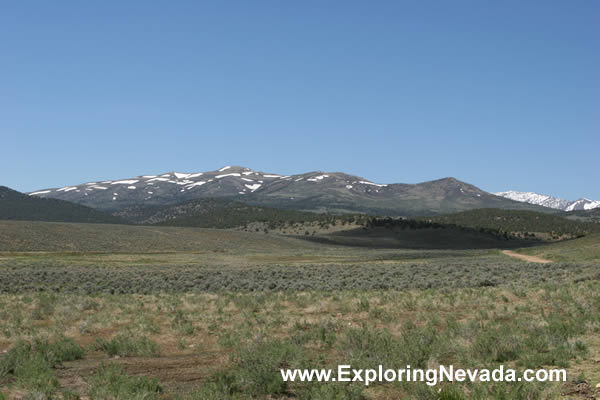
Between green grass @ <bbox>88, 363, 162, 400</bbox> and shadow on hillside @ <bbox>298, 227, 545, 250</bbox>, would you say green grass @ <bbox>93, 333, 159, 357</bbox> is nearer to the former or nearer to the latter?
green grass @ <bbox>88, 363, 162, 400</bbox>

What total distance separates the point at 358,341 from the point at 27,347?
8.83 metres

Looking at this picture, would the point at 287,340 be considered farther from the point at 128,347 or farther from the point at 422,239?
the point at 422,239

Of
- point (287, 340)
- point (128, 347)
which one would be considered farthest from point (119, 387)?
point (287, 340)

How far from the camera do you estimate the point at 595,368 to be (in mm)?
10938

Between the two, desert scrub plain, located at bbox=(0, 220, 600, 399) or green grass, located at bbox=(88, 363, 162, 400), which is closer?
green grass, located at bbox=(88, 363, 162, 400)

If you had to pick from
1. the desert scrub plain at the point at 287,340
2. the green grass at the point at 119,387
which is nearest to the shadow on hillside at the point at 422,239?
the desert scrub plain at the point at 287,340

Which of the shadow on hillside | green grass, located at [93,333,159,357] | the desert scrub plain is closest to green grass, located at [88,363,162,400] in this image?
the desert scrub plain

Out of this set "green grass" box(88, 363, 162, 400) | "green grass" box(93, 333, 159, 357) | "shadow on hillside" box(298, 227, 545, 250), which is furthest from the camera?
"shadow on hillside" box(298, 227, 545, 250)

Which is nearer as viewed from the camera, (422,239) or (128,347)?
(128,347)

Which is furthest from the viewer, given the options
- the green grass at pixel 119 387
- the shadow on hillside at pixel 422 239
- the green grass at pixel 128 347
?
the shadow on hillside at pixel 422 239

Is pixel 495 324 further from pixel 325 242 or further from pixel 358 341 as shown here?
pixel 325 242

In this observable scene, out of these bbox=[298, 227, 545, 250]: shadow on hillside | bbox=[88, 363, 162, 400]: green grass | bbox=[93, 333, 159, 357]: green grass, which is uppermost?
bbox=[298, 227, 545, 250]: shadow on hillside

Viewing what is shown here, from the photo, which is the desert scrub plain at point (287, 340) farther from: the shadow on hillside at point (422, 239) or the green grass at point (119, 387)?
the shadow on hillside at point (422, 239)

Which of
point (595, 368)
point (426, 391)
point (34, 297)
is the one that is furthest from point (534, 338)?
point (34, 297)
